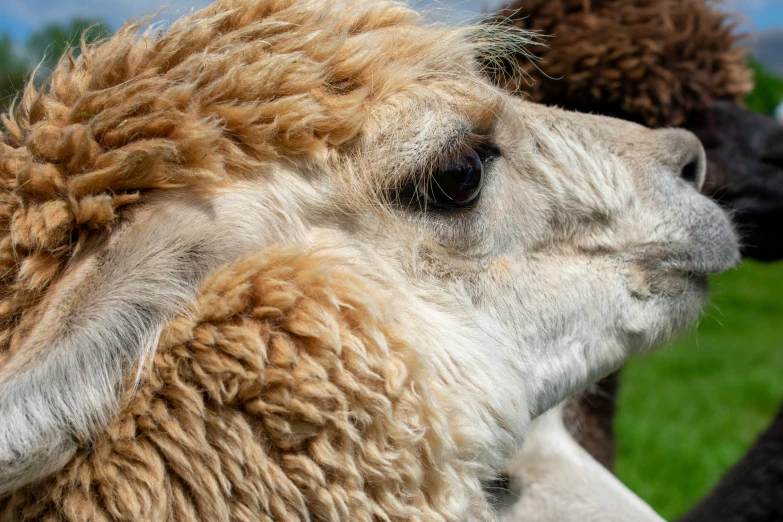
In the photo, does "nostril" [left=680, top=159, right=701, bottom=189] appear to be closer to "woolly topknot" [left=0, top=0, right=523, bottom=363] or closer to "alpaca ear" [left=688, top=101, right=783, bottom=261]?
"woolly topknot" [left=0, top=0, right=523, bottom=363]

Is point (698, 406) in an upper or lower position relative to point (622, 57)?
lower

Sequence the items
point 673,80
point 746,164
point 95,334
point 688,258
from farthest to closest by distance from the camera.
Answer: point 746,164 → point 673,80 → point 688,258 → point 95,334

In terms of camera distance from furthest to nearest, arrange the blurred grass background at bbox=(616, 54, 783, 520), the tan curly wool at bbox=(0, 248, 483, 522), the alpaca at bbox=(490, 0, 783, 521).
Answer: the blurred grass background at bbox=(616, 54, 783, 520), the alpaca at bbox=(490, 0, 783, 521), the tan curly wool at bbox=(0, 248, 483, 522)

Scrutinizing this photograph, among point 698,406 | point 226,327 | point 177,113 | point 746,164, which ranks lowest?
point 698,406

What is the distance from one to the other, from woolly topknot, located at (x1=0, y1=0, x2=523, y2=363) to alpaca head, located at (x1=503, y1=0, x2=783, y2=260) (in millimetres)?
1679

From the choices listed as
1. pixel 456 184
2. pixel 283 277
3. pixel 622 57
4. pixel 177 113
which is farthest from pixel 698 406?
pixel 177 113

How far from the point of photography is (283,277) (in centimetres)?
148

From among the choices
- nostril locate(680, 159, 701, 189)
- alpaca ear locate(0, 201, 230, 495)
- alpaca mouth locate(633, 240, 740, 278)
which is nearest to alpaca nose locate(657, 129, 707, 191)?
nostril locate(680, 159, 701, 189)

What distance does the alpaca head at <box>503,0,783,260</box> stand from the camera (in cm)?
338

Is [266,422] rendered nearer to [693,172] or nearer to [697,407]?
[693,172]

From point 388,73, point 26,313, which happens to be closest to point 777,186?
point 388,73

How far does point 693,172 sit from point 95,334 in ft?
6.16

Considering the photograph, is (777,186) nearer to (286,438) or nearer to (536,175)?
(536,175)

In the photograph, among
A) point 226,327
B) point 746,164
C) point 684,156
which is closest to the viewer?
point 226,327
